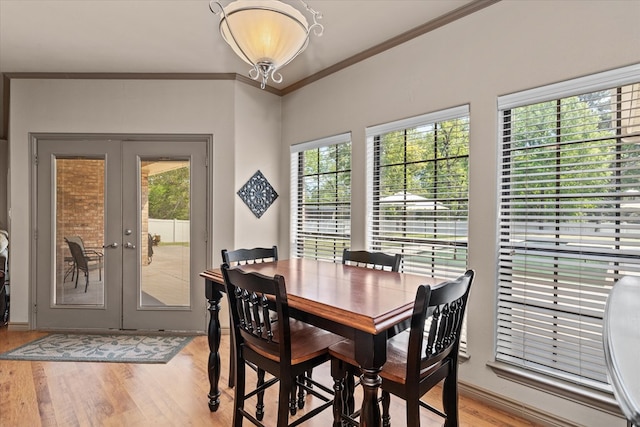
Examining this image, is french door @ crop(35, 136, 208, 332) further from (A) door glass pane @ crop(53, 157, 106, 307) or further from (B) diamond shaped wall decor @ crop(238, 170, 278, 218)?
(B) diamond shaped wall decor @ crop(238, 170, 278, 218)

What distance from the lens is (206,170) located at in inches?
138

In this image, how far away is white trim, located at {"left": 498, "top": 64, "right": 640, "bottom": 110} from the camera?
5.68 feet

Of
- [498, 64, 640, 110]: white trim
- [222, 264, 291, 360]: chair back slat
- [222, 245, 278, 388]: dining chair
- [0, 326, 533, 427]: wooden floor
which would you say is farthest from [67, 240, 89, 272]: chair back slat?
[498, 64, 640, 110]: white trim

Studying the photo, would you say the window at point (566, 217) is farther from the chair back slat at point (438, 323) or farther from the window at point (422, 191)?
the chair back slat at point (438, 323)

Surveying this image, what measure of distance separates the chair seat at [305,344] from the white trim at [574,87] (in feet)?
6.02

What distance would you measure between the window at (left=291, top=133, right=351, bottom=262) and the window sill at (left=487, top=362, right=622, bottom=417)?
1.63 metres

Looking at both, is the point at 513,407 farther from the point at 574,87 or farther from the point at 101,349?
the point at 101,349

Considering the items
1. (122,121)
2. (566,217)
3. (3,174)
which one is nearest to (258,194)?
(122,121)

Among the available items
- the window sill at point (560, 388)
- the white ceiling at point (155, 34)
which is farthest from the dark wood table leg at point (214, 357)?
the white ceiling at point (155, 34)

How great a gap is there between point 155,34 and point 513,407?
3.78 m

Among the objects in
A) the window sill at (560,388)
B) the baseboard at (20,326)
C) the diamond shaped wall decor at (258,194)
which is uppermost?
the diamond shaped wall decor at (258,194)

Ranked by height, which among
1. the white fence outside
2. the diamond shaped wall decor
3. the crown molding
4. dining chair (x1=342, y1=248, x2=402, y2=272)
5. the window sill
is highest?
the crown molding

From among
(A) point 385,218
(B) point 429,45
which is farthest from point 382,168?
(B) point 429,45

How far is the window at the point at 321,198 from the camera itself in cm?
331
